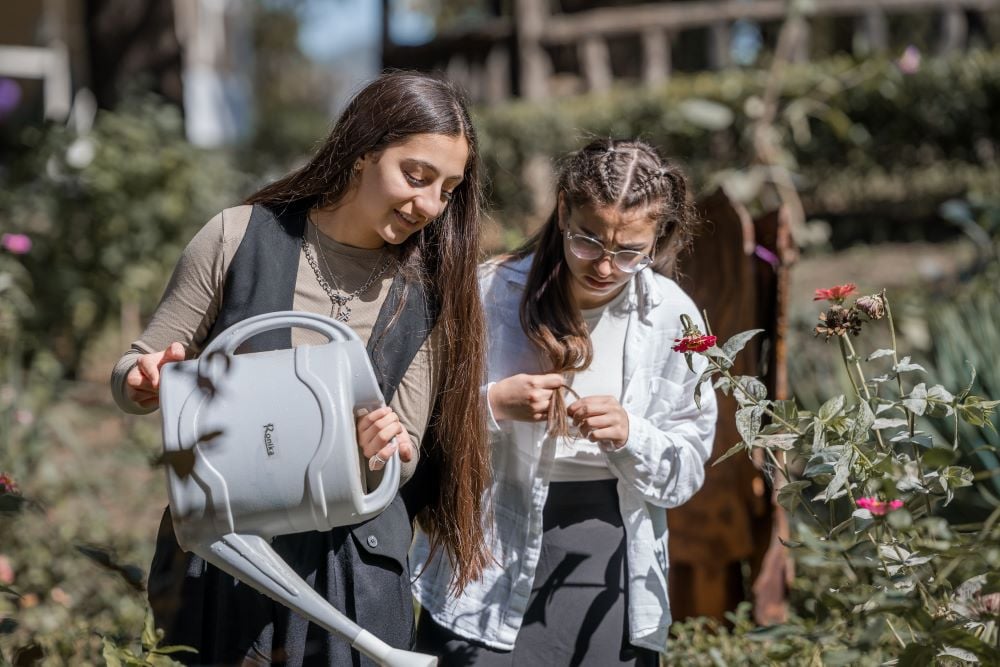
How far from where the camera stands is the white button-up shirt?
1950mm

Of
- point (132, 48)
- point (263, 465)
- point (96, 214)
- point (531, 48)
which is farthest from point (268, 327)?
point (531, 48)

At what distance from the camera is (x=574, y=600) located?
199 centimetres

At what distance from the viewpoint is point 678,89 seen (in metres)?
7.03

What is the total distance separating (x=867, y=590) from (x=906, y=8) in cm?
690

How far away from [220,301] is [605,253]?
64cm

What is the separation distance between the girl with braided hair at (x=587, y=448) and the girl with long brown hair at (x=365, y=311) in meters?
0.13

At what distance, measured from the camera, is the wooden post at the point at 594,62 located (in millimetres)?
7930

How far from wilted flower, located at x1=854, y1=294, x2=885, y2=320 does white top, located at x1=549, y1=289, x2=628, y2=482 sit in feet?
1.52

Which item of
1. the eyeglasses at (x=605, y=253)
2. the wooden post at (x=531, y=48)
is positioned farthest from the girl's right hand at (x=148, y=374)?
the wooden post at (x=531, y=48)

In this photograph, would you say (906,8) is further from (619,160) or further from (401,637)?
(401,637)

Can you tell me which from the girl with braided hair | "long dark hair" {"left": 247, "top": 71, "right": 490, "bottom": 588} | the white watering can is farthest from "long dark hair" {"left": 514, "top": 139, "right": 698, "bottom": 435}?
the white watering can

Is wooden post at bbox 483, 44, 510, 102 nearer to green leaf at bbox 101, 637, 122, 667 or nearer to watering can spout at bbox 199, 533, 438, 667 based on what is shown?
green leaf at bbox 101, 637, 122, 667

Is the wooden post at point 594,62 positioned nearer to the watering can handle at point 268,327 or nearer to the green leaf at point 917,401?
the green leaf at point 917,401

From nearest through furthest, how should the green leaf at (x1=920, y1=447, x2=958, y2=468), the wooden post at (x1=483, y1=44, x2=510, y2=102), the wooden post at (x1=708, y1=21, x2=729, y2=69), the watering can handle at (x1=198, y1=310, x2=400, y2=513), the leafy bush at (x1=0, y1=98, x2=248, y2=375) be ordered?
the green leaf at (x1=920, y1=447, x2=958, y2=468) → the watering can handle at (x1=198, y1=310, x2=400, y2=513) → the leafy bush at (x1=0, y1=98, x2=248, y2=375) → the wooden post at (x1=708, y1=21, x2=729, y2=69) → the wooden post at (x1=483, y1=44, x2=510, y2=102)
